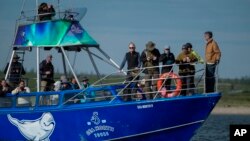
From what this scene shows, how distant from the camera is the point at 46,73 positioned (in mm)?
28406

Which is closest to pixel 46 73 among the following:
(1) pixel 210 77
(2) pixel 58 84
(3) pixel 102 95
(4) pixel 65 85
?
(2) pixel 58 84

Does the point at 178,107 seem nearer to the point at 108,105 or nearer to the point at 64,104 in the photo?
the point at 108,105

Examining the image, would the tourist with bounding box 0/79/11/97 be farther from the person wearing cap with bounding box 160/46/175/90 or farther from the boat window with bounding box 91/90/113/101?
the person wearing cap with bounding box 160/46/175/90

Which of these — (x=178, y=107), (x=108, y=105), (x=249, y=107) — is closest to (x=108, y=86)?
(x=108, y=105)

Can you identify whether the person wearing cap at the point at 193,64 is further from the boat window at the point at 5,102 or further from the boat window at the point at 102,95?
the boat window at the point at 5,102

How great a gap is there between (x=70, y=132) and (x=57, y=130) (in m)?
0.57

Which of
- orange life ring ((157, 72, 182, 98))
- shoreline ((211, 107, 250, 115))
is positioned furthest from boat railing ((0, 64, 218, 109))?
shoreline ((211, 107, 250, 115))

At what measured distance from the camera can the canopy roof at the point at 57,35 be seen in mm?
27766

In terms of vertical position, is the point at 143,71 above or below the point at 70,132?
above

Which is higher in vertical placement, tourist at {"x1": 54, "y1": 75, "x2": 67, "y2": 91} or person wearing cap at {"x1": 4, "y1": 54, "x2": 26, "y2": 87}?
Answer: person wearing cap at {"x1": 4, "y1": 54, "x2": 26, "y2": 87}

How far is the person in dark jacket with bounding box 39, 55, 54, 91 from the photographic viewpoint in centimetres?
2841

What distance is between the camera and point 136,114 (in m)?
25.0

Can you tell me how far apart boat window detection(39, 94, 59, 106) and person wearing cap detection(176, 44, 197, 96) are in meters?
4.69

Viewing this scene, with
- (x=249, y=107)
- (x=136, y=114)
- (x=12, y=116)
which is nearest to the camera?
(x=136, y=114)
